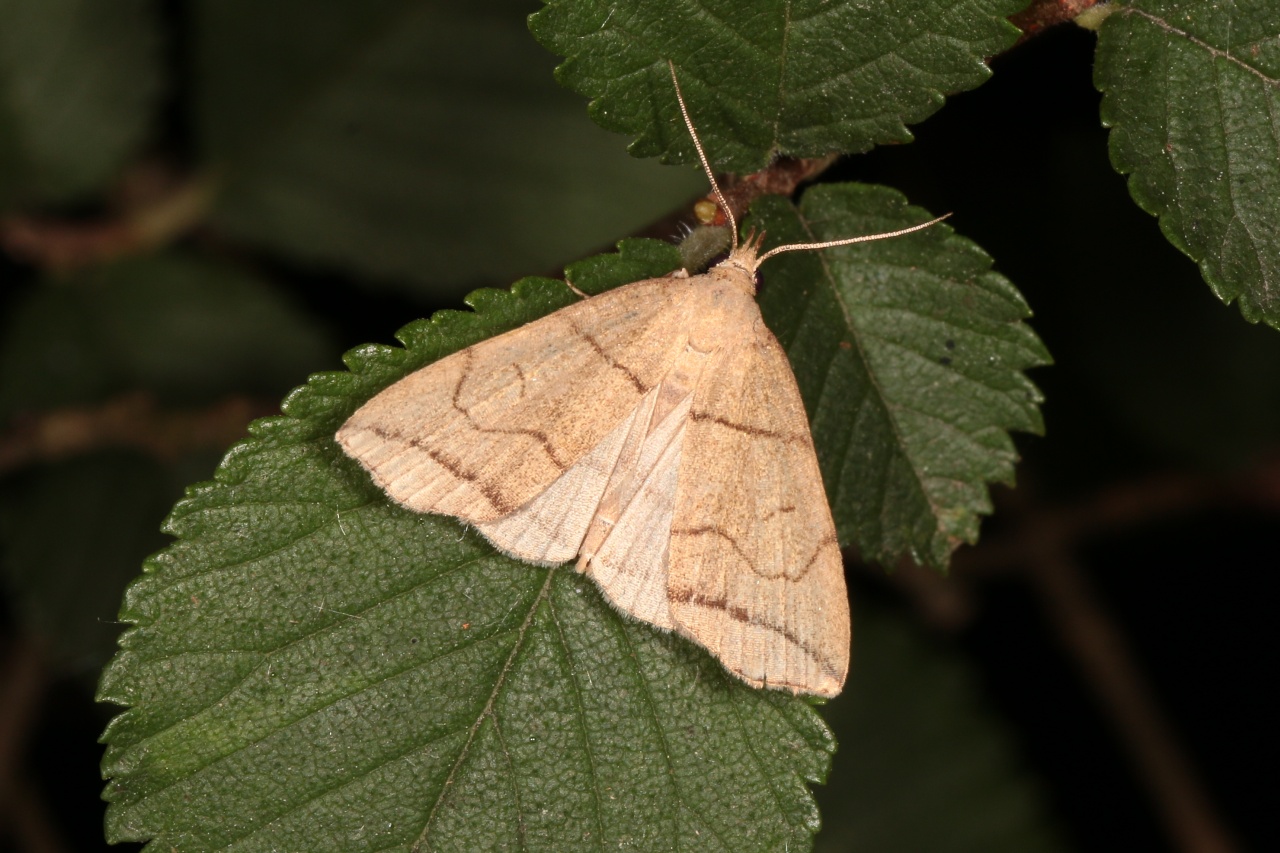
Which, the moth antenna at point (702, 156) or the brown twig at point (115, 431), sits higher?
the brown twig at point (115, 431)

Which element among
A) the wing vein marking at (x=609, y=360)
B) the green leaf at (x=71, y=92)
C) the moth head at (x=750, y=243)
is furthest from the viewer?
the green leaf at (x=71, y=92)

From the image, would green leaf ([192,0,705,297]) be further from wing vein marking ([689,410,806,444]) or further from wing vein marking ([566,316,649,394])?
wing vein marking ([689,410,806,444])

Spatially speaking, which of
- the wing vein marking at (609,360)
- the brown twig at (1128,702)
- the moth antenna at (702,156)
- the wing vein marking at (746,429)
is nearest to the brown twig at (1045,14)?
the moth antenna at (702,156)

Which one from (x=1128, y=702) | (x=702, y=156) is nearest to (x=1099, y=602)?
(x=1128, y=702)

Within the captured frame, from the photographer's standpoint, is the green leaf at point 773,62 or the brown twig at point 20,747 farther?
the brown twig at point 20,747

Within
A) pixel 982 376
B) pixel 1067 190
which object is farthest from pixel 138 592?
pixel 1067 190

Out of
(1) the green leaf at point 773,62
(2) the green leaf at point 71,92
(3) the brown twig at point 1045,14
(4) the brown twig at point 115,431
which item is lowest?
(3) the brown twig at point 1045,14

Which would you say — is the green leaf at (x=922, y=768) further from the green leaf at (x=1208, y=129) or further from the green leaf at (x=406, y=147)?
the green leaf at (x=1208, y=129)
